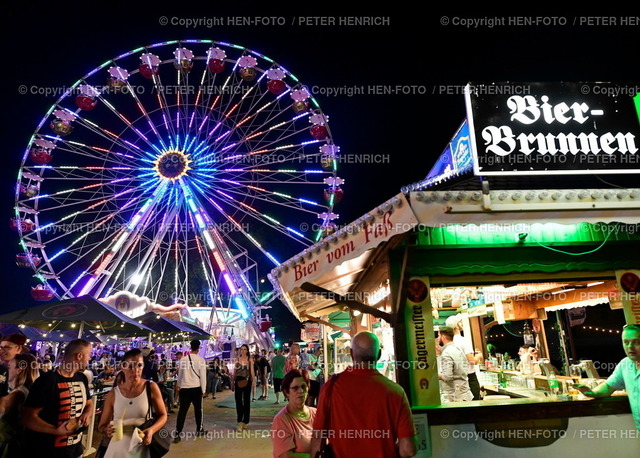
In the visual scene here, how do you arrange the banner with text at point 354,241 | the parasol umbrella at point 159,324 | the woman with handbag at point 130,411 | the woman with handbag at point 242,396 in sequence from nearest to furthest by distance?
the woman with handbag at point 130,411, the banner with text at point 354,241, the woman with handbag at point 242,396, the parasol umbrella at point 159,324

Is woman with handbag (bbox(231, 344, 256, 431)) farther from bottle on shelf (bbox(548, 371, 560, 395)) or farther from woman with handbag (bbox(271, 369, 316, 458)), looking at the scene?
woman with handbag (bbox(271, 369, 316, 458))

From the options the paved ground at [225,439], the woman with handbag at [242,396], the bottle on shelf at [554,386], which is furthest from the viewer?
the woman with handbag at [242,396]

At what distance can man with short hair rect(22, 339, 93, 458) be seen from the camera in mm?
3621

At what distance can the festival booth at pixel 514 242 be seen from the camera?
4012mm

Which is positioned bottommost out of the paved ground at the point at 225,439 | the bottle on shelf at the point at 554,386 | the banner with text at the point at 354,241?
the paved ground at the point at 225,439

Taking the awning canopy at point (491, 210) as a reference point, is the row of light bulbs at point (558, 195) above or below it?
above

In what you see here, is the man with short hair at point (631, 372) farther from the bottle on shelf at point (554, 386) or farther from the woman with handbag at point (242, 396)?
the woman with handbag at point (242, 396)

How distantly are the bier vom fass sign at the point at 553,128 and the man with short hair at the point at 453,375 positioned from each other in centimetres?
273

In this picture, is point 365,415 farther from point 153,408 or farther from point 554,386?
point 554,386

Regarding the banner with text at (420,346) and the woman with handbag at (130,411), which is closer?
the woman with handbag at (130,411)

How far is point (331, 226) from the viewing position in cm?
1869

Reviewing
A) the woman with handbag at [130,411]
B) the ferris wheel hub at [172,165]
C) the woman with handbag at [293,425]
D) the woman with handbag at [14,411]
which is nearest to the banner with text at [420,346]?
the woman with handbag at [293,425]

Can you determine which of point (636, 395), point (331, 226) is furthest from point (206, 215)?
point (636, 395)

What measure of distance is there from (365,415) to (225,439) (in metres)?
6.10
